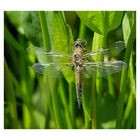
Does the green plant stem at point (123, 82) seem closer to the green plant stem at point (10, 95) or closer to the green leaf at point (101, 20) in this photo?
the green leaf at point (101, 20)

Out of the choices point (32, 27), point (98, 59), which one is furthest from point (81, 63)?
point (32, 27)

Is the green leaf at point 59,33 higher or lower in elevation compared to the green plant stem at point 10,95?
higher

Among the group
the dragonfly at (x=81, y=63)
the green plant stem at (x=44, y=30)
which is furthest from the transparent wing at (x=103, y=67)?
the green plant stem at (x=44, y=30)

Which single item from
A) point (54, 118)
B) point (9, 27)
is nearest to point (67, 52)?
point (54, 118)

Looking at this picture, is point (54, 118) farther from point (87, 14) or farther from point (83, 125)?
point (87, 14)

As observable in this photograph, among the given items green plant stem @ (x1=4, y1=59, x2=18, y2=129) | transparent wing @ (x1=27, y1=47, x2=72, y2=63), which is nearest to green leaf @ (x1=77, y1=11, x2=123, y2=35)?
transparent wing @ (x1=27, y1=47, x2=72, y2=63)

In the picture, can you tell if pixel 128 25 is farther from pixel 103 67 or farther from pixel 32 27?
pixel 32 27

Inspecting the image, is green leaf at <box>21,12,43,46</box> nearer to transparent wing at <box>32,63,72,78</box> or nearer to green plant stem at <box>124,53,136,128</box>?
transparent wing at <box>32,63,72,78</box>
